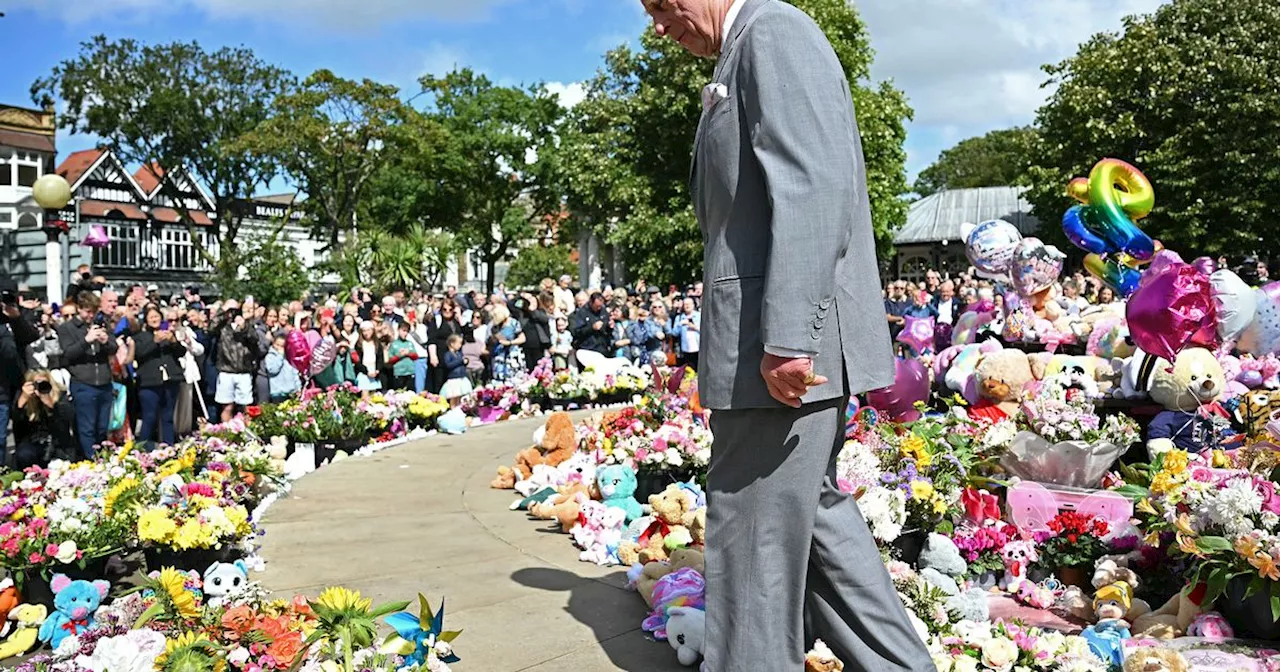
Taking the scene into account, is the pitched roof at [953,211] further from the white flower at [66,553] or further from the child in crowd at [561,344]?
the white flower at [66,553]

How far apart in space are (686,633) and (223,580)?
193cm

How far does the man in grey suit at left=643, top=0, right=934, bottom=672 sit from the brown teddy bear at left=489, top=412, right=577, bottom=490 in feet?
13.2

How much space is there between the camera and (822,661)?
9.41 feet

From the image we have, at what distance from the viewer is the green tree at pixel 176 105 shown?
34750 mm

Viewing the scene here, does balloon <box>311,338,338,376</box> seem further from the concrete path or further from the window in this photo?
the window

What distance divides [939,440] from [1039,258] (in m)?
3.17

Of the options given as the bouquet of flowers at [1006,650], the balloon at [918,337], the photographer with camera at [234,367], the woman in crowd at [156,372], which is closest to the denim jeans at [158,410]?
the woman in crowd at [156,372]

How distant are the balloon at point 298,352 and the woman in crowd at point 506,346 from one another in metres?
2.98

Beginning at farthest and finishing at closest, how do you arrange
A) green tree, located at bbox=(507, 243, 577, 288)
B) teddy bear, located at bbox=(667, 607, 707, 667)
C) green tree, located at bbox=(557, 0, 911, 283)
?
green tree, located at bbox=(507, 243, 577, 288) < green tree, located at bbox=(557, 0, 911, 283) < teddy bear, located at bbox=(667, 607, 707, 667)

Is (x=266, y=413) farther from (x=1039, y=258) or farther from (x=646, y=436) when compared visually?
(x=1039, y=258)

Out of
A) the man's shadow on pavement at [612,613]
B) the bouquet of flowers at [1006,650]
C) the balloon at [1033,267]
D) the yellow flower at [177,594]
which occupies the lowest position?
the man's shadow on pavement at [612,613]

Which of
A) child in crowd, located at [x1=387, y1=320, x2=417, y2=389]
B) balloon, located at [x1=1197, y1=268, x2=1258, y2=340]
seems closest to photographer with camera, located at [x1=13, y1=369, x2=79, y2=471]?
child in crowd, located at [x1=387, y1=320, x2=417, y2=389]

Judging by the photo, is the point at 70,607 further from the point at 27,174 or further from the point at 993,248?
the point at 27,174

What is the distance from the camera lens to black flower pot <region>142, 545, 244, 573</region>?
4184mm
